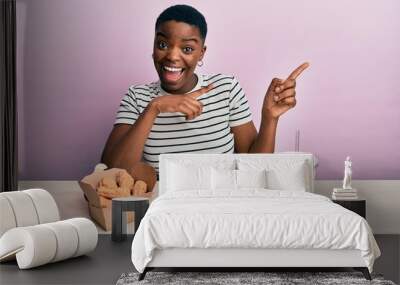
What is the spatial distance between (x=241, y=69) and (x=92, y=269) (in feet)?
9.57

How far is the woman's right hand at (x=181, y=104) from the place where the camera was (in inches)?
301

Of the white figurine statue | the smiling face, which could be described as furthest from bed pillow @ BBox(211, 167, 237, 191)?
the white figurine statue

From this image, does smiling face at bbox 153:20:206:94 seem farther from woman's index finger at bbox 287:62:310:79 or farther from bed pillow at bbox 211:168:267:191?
bed pillow at bbox 211:168:267:191

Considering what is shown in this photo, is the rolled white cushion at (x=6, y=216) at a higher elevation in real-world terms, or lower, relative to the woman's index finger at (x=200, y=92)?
lower

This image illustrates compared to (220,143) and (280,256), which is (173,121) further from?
(280,256)

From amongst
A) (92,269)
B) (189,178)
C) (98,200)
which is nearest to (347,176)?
(189,178)

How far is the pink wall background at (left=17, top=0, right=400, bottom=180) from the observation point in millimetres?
7723

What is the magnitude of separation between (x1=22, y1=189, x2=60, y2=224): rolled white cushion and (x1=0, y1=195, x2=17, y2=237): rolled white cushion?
11.3 inches

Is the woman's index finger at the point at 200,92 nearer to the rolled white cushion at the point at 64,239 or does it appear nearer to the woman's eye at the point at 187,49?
the woman's eye at the point at 187,49

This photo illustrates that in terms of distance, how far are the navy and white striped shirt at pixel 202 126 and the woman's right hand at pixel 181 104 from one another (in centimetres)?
4

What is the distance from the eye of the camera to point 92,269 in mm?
5848

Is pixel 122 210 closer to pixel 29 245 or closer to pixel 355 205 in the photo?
pixel 29 245

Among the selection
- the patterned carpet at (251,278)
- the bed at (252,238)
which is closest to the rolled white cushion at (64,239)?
the patterned carpet at (251,278)

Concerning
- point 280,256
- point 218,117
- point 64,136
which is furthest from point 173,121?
point 280,256
